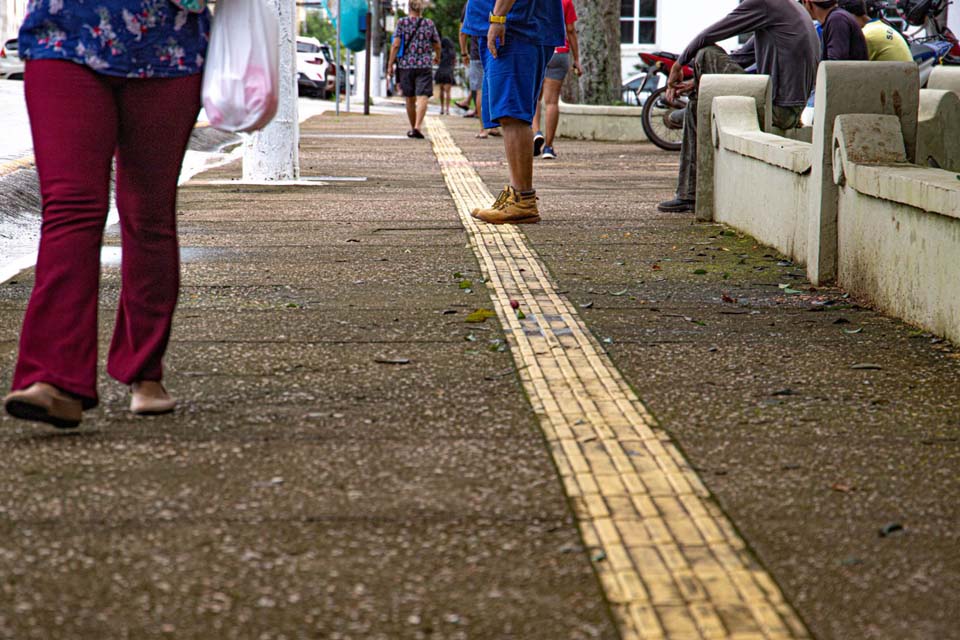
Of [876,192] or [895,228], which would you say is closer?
[895,228]

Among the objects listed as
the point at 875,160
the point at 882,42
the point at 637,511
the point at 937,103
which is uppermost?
the point at 882,42

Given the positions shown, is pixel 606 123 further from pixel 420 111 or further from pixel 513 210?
pixel 513 210

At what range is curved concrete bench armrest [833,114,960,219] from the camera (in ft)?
18.2

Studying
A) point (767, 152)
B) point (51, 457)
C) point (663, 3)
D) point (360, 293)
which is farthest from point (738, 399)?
point (663, 3)

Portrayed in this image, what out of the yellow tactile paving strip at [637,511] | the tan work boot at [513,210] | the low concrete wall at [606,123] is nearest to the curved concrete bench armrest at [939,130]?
the yellow tactile paving strip at [637,511]

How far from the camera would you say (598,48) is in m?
21.2

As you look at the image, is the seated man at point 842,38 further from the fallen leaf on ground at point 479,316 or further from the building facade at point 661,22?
the building facade at point 661,22

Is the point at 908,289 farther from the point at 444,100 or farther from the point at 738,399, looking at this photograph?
the point at 444,100

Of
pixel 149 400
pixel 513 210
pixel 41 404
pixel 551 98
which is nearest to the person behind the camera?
pixel 41 404

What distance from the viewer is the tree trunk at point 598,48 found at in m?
21.1

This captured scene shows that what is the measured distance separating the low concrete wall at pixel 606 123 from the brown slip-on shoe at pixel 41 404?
16.3 meters

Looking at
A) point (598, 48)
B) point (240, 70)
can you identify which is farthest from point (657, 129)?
point (240, 70)

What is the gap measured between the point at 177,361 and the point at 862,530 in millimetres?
2438

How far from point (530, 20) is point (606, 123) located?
11.4m
